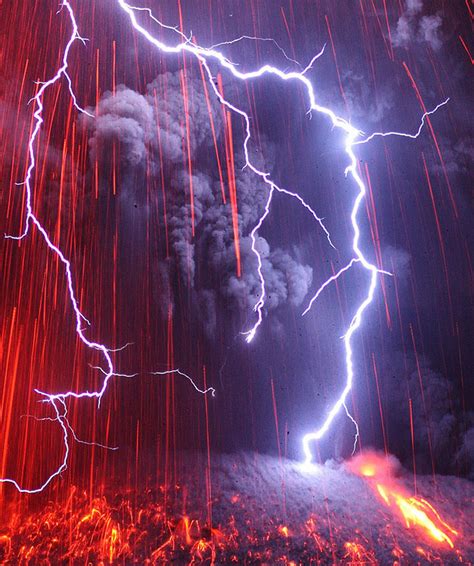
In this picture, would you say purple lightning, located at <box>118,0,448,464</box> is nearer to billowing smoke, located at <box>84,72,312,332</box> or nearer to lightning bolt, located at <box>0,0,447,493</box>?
lightning bolt, located at <box>0,0,447,493</box>

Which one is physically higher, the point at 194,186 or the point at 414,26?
the point at 414,26

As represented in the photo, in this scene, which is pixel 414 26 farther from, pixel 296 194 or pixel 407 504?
pixel 407 504

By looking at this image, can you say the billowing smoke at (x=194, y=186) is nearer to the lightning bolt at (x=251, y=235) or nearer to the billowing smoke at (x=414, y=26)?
the lightning bolt at (x=251, y=235)

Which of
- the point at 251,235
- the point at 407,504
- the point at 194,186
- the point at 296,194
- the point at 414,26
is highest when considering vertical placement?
the point at 414,26

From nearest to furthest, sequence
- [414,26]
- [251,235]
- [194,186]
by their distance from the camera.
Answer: [251,235], [194,186], [414,26]

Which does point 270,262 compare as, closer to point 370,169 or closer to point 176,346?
point 176,346

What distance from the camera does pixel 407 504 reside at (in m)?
Result: 7.16

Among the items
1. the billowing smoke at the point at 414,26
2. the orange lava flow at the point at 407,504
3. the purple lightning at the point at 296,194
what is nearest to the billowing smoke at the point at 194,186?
the purple lightning at the point at 296,194

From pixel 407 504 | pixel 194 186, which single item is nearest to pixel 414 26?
pixel 194 186

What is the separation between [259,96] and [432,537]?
10.5 meters

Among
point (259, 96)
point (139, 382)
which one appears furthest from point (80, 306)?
point (259, 96)

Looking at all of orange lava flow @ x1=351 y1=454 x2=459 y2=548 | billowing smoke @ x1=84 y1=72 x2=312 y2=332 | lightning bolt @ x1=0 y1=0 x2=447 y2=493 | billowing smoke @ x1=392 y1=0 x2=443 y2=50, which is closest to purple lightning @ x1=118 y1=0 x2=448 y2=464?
lightning bolt @ x1=0 y1=0 x2=447 y2=493

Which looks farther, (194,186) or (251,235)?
(194,186)

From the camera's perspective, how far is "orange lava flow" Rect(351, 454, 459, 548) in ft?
20.6
